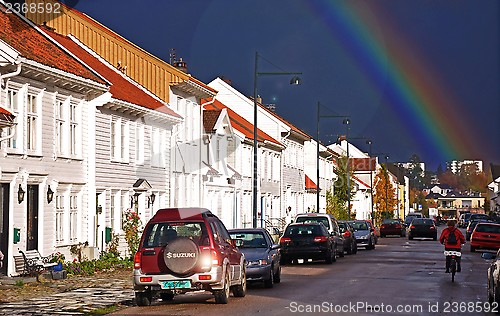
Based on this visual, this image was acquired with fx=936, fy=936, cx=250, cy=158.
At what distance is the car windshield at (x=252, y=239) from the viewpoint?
25.8m

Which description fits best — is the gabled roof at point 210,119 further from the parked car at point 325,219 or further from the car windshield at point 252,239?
the car windshield at point 252,239

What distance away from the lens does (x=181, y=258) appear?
1905cm

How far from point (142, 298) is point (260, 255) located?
5.48 meters

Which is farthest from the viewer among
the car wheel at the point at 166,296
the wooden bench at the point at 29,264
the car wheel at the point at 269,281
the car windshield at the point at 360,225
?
the car windshield at the point at 360,225

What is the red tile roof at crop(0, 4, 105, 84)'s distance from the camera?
27078 mm

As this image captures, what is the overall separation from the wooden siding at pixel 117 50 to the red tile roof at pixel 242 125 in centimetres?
1540

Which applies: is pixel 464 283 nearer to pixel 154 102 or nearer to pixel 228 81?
pixel 154 102

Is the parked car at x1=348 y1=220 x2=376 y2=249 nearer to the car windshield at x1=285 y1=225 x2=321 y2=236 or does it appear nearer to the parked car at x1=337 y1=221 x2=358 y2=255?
the parked car at x1=337 y1=221 x2=358 y2=255

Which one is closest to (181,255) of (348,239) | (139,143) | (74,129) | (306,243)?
(74,129)

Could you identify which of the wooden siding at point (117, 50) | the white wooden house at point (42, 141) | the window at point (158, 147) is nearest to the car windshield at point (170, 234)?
the white wooden house at point (42, 141)

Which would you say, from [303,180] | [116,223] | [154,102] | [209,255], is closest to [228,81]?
[303,180]

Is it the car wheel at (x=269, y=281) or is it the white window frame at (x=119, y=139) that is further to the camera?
the white window frame at (x=119, y=139)

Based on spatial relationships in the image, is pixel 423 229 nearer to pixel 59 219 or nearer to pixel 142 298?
pixel 59 219

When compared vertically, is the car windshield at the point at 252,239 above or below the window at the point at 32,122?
below
